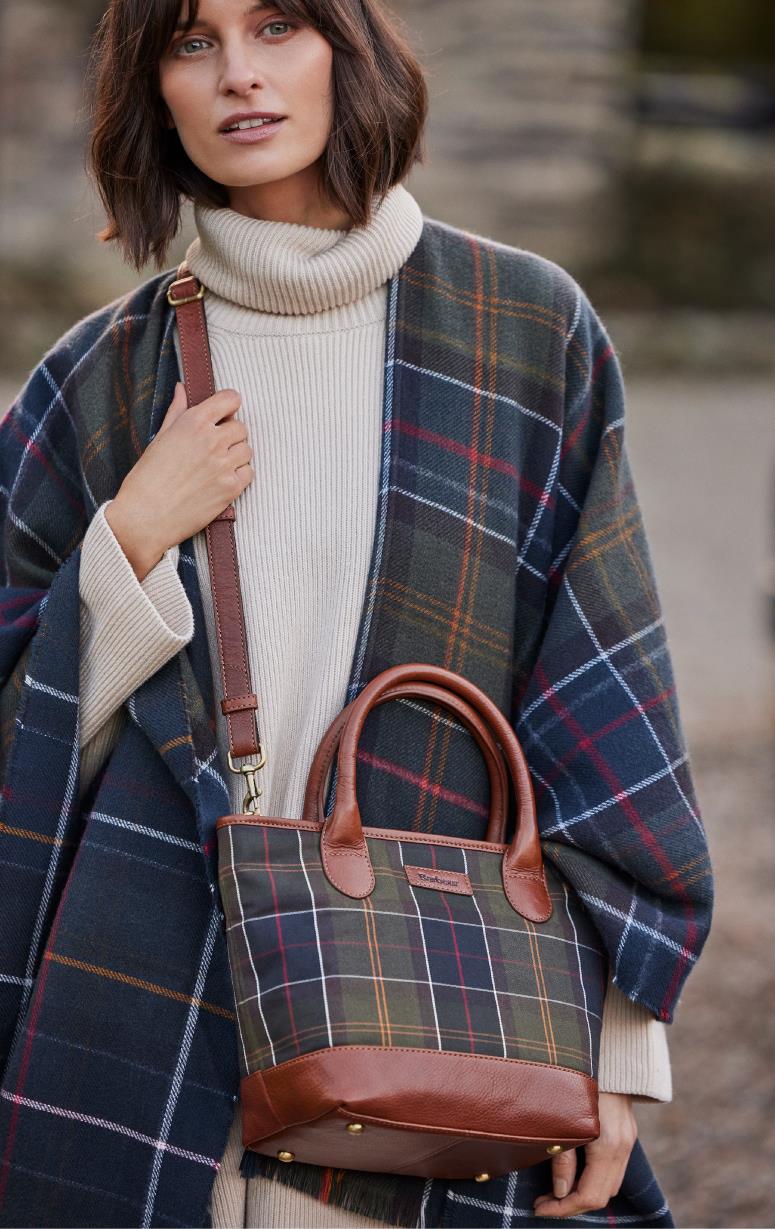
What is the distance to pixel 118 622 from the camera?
1.67 meters

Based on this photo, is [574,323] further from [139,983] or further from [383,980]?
[139,983]

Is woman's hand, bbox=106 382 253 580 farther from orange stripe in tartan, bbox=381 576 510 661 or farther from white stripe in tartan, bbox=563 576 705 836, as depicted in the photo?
white stripe in tartan, bbox=563 576 705 836

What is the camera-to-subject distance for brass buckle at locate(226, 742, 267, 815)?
160 centimetres

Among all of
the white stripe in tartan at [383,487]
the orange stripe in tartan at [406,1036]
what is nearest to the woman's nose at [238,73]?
the white stripe in tartan at [383,487]

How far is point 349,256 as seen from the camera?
1763 millimetres

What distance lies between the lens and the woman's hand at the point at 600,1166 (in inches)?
65.8

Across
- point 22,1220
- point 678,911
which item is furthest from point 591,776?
point 22,1220

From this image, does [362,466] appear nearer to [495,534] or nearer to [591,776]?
[495,534]

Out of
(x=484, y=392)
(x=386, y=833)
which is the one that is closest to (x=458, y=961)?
(x=386, y=833)

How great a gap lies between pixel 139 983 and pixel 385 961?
1.10 feet

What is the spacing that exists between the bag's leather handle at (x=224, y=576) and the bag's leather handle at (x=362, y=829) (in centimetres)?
13

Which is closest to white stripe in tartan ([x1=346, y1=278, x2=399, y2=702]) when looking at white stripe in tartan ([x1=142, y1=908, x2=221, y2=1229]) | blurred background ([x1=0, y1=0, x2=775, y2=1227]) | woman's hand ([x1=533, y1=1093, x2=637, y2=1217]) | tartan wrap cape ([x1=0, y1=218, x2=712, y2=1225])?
tartan wrap cape ([x1=0, y1=218, x2=712, y2=1225])

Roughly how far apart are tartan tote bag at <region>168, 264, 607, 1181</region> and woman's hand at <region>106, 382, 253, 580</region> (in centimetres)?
25

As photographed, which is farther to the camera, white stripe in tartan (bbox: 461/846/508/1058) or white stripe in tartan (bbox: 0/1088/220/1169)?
white stripe in tartan (bbox: 0/1088/220/1169)
